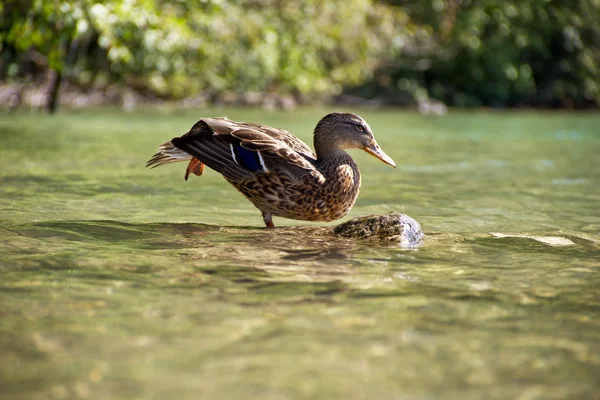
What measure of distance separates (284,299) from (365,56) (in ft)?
96.9

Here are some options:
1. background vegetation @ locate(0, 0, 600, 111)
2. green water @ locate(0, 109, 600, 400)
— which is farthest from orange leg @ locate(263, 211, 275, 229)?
background vegetation @ locate(0, 0, 600, 111)

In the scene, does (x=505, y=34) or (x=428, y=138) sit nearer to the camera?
(x=428, y=138)

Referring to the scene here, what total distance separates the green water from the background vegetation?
12747mm

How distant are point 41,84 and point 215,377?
22620mm

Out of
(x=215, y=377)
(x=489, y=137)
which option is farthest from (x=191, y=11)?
(x=215, y=377)

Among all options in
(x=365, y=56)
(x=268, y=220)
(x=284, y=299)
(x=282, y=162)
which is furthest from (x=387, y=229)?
(x=365, y=56)

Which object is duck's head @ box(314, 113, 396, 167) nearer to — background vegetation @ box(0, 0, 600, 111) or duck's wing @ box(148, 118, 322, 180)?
duck's wing @ box(148, 118, 322, 180)

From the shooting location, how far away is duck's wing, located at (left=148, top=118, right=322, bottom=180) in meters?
5.99

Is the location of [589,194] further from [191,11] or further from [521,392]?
[191,11]

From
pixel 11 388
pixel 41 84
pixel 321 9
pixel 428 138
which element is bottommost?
pixel 11 388

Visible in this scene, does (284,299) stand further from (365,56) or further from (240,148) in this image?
(365,56)

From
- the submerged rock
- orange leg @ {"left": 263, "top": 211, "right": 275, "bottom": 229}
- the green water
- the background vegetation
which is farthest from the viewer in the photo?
the background vegetation

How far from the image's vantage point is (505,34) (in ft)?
116

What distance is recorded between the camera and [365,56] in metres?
32.8
